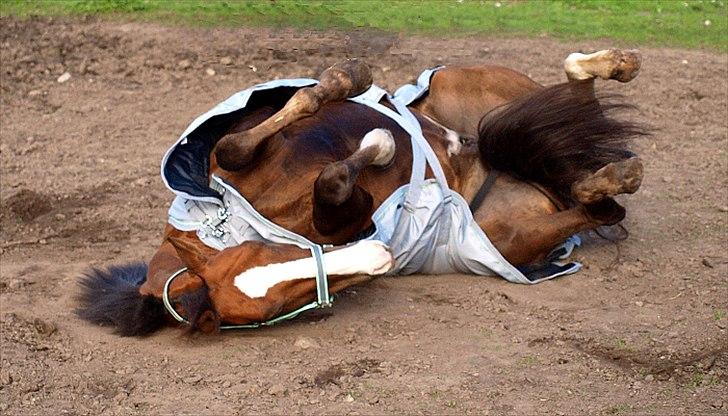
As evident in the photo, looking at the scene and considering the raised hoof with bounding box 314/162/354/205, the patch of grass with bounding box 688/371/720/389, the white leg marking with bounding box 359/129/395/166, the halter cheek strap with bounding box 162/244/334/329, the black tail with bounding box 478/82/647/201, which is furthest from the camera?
the black tail with bounding box 478/82/647/201

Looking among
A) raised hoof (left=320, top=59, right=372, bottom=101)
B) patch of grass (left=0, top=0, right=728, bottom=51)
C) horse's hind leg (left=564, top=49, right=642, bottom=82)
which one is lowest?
patch of grass (left=0, top=0, right=728, bottom=51)

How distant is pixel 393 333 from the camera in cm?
388

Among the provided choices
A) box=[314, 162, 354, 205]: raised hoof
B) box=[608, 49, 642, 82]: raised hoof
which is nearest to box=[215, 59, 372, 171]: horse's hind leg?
box=[314, 162, 354, 205]: raised hoof

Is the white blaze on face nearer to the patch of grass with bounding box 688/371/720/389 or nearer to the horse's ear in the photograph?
the horse's ear

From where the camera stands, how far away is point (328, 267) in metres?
3.49

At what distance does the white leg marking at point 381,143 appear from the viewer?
4059 millimetres

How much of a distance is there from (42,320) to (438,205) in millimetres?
1583

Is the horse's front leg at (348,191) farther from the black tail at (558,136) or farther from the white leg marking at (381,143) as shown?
the black tail at (558,136)

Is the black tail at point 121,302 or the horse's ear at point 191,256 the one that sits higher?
the horse's ear at point 191,256

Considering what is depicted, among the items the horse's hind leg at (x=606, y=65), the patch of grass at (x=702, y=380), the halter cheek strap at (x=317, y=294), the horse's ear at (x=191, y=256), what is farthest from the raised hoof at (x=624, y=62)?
the horse's ear at (x=191, y=256)

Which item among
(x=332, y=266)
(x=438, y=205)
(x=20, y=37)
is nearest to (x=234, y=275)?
(x=332, y=266)

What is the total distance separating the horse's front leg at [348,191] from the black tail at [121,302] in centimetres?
66

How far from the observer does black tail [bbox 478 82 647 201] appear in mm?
4504

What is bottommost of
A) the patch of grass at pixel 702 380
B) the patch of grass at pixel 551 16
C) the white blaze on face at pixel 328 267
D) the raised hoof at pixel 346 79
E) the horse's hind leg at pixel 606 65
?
the patch of grass at pixel 551 16
